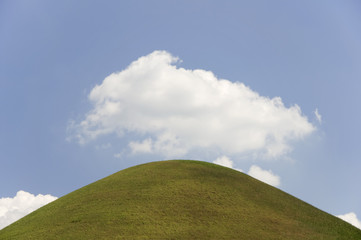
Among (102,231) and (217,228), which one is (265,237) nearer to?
(217,228)

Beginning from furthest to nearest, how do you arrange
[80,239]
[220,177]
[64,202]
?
[220,177] < [64,202] < [80,239]

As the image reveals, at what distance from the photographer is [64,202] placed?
4591 cm

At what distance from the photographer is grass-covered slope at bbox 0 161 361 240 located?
35719 mm

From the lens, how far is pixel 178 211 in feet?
127

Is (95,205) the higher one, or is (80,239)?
(95,205)

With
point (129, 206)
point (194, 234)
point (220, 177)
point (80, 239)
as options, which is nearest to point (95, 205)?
point (129, 206)

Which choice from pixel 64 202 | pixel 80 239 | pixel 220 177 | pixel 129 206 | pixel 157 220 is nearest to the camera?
pixel 80 239

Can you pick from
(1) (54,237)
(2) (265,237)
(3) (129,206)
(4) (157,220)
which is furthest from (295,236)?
(1) (54,237)

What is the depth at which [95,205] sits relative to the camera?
4125cm

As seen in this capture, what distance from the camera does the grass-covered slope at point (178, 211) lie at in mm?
35719

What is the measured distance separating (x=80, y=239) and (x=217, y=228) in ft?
42.7

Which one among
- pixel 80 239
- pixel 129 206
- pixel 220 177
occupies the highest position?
pixel 220 177

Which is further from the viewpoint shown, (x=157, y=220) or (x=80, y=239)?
(x=157, y=220)

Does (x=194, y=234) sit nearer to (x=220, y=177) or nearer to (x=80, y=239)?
(x=80, y=239)
